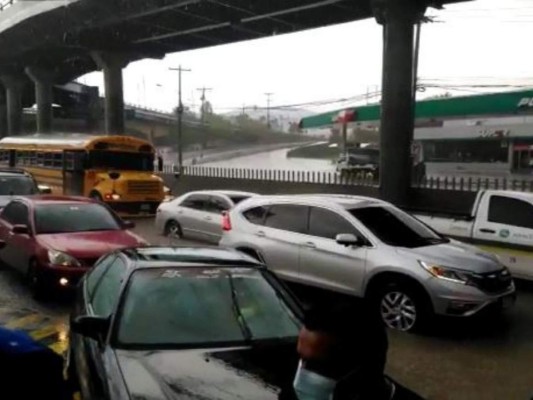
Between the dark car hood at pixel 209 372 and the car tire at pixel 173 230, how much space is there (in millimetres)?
11941

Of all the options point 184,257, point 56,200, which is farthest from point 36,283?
point 184,257

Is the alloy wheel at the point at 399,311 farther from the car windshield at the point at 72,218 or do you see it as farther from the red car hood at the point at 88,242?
the car windshield at the point at 72,218

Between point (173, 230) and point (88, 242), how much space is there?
7067 millimetres

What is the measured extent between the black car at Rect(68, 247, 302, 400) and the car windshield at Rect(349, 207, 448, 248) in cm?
353

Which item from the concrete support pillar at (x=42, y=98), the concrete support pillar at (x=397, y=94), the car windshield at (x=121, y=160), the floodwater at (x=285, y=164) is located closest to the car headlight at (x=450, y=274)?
the concrete support pillar at (x=397, y=94)

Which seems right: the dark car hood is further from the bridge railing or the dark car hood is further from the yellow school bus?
the yellow school bus

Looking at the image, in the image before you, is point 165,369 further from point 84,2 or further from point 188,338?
point 84,2

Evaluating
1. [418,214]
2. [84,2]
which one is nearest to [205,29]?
[84,2]

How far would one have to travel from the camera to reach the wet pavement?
5.92m

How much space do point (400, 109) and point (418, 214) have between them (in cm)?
976

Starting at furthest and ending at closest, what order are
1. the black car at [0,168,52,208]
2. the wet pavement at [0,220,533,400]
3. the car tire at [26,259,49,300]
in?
the black car at [0,168,52,208] → the car tire at [26,259,49,300] → the wet pavement at [0,220,533,400]

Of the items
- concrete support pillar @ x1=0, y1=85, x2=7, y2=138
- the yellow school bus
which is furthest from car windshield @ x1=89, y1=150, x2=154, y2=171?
concrete support pillar @ x1=0, y1=85, x2=7, y2=138

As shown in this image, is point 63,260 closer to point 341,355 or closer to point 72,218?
point 72,218

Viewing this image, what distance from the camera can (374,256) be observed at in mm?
7898
